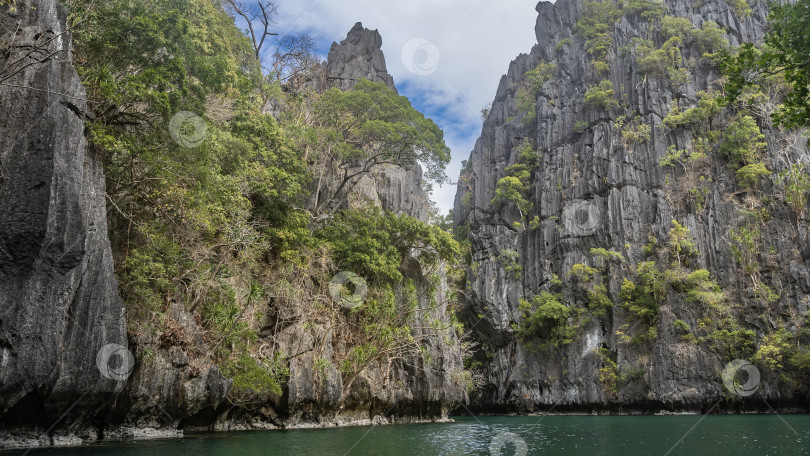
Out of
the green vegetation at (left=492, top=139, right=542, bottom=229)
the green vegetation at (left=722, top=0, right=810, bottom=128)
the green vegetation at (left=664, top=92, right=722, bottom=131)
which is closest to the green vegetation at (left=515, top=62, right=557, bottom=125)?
the green vegetation at (left=492, top=139, right=542, bottom=229)

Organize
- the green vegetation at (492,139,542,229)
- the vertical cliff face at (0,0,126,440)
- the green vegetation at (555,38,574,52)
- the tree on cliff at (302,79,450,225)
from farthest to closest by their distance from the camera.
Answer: the green vegetation at (555,38,574,52) < the green vegetation at (492,139,542,229) < the tree on cliff at (302,79,450,225) < the vertical cliff face at (0,0,126,440)

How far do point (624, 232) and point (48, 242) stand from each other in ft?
112

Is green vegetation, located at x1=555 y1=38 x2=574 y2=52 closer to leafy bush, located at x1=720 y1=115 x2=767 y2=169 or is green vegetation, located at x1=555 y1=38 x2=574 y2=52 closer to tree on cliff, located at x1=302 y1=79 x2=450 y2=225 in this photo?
leafy bush, located at x1=720 y1=115 x2=767 y2=169

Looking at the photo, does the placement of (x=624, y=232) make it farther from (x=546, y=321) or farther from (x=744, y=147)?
(x=744, y=147)

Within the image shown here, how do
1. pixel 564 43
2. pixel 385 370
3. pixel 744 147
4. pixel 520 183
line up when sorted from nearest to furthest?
pixel 385 370
pixel 744 147
pixel 520 183
pixel 564 43

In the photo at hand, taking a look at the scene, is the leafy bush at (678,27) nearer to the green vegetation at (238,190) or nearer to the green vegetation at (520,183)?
the green vegetation at (520,183)

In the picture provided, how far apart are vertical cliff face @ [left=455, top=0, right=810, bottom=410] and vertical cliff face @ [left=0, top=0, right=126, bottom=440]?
1167 inches

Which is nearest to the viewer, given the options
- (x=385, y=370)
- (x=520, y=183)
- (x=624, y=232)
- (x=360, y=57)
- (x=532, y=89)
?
(x=385, y=370)

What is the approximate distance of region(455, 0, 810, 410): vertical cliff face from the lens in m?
30.3

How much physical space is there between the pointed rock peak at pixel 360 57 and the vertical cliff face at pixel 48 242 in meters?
34.6

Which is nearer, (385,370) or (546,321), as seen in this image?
(385,370)

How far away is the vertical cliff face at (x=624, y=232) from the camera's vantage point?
30.3 m

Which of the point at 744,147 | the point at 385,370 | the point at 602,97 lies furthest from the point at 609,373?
the point at 602,97

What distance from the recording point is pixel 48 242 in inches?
334
